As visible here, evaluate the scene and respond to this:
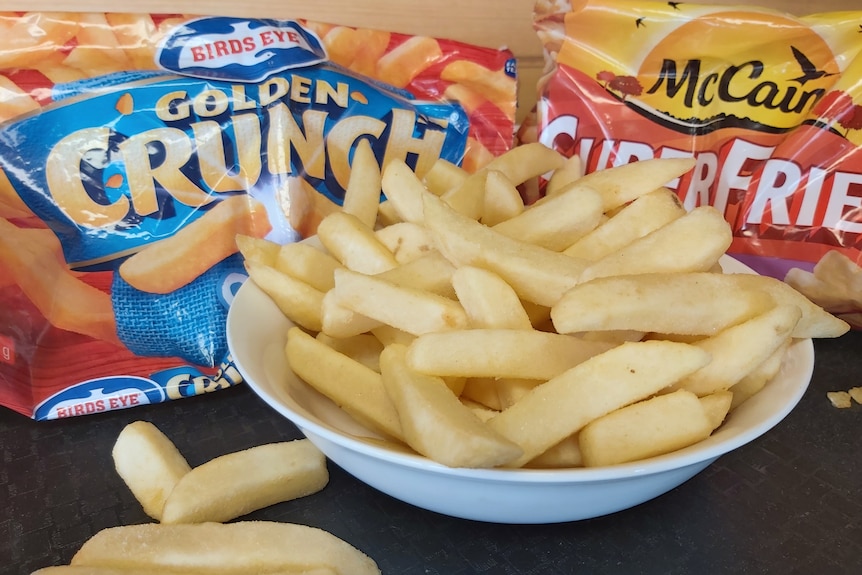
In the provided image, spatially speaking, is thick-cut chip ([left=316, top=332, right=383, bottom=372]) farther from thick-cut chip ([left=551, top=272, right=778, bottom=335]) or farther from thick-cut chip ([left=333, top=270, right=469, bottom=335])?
thick-cut chip ([left=551, top=272, right=778, bottom=335])

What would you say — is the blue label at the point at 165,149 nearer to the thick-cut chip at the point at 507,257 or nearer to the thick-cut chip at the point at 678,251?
the thick-cut chip at the point at 507,257

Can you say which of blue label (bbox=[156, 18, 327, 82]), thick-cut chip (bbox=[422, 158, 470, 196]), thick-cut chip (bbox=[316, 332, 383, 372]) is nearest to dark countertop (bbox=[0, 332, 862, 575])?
thick-cut chip (bbox=[316, 332, 383, 372])

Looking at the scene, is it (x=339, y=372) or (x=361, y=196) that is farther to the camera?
(x=361, y=196)

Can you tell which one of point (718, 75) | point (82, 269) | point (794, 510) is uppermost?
point (718, 75)

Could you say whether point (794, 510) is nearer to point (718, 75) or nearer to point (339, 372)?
point (339, 372)

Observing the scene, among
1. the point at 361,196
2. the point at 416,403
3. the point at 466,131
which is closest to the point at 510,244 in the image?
the point at 416,403

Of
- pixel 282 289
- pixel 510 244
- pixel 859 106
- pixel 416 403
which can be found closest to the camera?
pixel 416 403
